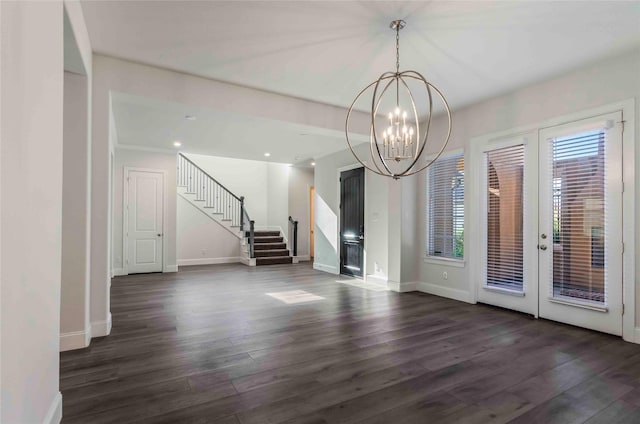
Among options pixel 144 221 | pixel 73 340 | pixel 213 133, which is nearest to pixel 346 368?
pixel 73 340

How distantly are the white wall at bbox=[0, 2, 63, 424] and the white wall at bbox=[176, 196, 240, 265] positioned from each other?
7299 mm

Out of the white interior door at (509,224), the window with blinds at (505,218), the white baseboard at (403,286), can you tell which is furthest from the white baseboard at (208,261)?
the window with blinds at (505,218)

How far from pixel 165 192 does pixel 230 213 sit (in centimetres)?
262

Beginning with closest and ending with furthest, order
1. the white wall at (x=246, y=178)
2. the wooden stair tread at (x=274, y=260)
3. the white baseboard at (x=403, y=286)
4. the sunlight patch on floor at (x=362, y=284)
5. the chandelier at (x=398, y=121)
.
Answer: the chandelier at (x=398, y=121) → the white baseboard at (x=403, y=286) → the sunlight patch on floor at (x=362, y=284) → the wooden stair tread at (x=274, y=260) → the white wall at (x=246, y=178)

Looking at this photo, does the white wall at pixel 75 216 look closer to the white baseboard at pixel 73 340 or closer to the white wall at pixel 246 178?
the white baseboard at pixel 73 340

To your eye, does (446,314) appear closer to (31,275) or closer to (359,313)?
(359,313)

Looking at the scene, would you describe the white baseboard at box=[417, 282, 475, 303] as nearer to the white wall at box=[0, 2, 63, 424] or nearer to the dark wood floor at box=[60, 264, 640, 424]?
the dark wood floor at box=[60, 264, 640, 424]

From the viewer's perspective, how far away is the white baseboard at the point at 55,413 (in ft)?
5.98

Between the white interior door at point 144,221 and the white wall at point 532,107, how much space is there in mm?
5698

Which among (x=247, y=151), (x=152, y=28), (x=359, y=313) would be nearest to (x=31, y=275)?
(x=152, y=28)

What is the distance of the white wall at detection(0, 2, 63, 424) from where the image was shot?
1255mm

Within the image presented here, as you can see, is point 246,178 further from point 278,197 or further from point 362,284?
point 362,284

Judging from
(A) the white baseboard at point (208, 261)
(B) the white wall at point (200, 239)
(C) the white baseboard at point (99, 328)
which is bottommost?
(A) the white baseboard at point (208, 261)

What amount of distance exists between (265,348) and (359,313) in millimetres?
1584
